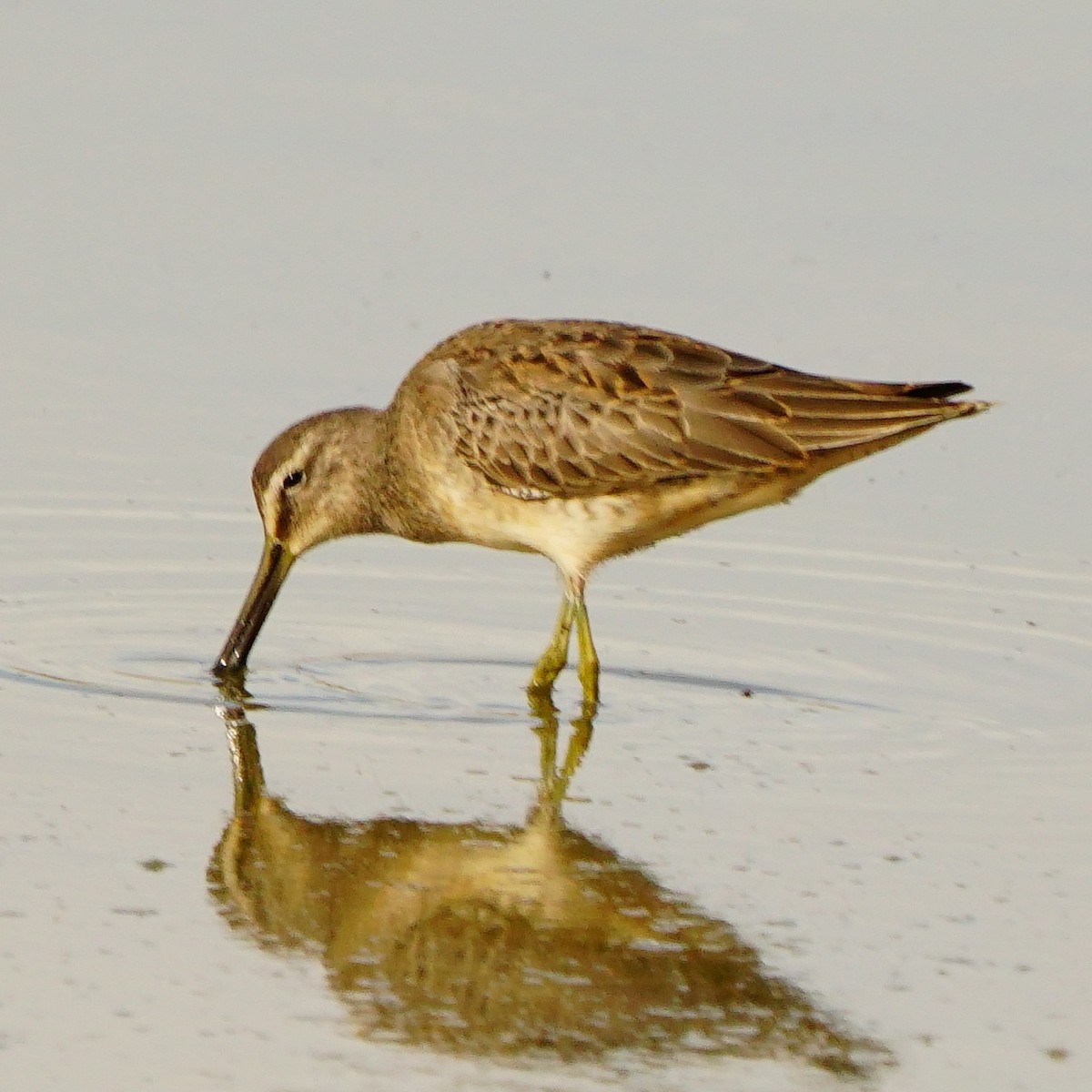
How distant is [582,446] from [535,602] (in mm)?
826

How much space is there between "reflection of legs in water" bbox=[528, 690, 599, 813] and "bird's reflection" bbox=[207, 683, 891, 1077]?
1.3 inches

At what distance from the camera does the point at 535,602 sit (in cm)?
923

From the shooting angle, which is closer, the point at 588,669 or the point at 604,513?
the point at 588,669

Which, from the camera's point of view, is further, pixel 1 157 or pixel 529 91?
pixel 529 91

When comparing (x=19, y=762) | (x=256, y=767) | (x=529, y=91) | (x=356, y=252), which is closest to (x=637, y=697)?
(x=256, y=767)

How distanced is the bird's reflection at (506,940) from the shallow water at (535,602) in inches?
0.6

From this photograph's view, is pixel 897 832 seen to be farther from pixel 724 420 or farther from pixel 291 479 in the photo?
pixel 291 479

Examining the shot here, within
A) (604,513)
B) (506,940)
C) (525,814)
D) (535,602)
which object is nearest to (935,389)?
(604,513)

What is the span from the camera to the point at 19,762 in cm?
711

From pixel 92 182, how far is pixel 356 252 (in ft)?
4.80

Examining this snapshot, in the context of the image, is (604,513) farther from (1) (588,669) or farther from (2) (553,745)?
(2) (553,745)

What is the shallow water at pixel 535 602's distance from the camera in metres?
5.74

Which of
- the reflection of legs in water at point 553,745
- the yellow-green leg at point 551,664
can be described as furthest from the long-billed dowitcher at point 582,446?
the reflection of legs in water at point 553,745

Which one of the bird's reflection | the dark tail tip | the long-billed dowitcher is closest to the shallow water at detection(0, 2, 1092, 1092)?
the bird's reflection
